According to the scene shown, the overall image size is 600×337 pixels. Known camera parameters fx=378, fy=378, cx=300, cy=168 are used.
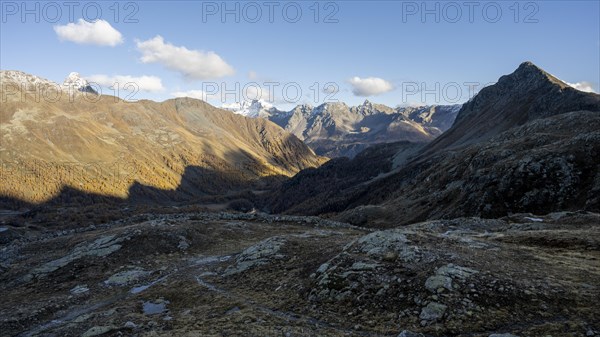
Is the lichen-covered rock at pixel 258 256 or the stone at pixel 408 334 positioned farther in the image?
the lichen-covered rock at pixel 258 256

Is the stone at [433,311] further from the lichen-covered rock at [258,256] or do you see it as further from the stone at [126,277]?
the stone at [126,277]

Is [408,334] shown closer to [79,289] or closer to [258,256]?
[258,256]

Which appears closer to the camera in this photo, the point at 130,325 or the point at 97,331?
the point at 97,331

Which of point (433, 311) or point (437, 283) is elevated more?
point (437, 283)

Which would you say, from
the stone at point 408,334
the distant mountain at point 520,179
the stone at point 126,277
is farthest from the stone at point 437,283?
the distant mountain at point 520,179

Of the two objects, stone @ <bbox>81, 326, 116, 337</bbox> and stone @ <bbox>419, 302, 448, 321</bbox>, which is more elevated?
stone @ <bbox>419, 302, 448, 321</bbox>

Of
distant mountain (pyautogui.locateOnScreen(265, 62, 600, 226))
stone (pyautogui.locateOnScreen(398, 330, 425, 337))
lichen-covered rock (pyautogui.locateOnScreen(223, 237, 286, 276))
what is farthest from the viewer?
distant mountain (pyautogui.locateOnScreen(265, 62, 600, 226))

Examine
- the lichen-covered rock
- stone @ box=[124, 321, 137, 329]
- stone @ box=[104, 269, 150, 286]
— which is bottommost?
stone @ box=[104, 269, 150, 286]

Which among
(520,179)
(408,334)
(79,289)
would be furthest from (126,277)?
(520,179)

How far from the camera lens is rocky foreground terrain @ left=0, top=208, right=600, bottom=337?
45.8 feet

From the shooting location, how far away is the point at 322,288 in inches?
699

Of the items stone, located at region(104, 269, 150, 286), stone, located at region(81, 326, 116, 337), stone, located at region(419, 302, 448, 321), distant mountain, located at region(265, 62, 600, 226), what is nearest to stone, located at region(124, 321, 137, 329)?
stone, located at region(81, 326, 116, 337)

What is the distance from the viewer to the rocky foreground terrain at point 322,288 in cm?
1395

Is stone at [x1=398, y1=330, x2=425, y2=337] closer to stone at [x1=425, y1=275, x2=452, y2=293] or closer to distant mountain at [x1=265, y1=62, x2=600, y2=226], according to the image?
stone at [x1=425, y1=275, x2=452, y2=293]
